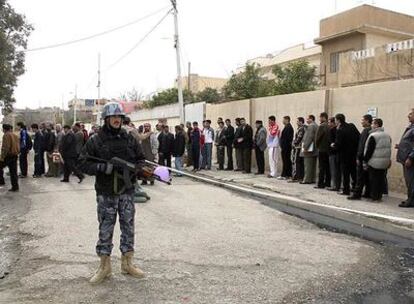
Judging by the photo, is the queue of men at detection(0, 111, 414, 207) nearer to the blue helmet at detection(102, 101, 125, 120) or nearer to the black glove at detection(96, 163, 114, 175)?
the blue helmet at detection(102, 101, 125, 120)

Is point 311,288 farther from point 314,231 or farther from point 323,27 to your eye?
point 323,27

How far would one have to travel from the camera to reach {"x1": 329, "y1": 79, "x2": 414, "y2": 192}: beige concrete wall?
1148cm

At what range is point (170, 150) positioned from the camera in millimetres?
16344

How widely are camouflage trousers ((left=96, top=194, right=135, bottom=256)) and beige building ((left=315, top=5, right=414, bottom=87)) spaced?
75.2ft

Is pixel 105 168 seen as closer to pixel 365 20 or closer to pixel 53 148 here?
pixel 53 148

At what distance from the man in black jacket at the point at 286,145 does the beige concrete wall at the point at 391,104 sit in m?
1.90

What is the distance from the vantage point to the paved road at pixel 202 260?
520 centimetres

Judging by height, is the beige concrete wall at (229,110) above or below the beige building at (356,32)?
below

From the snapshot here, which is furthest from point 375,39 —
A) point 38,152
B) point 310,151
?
point 38,152

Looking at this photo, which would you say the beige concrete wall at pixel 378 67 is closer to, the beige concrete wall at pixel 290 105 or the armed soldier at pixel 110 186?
the beige concrete wall at pixel 290 105

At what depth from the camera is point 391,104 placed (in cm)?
1183

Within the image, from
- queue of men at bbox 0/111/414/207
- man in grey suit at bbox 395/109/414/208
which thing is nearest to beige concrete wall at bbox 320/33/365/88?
queue of men at bbox 0/111/414/207

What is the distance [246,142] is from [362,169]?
6.18m

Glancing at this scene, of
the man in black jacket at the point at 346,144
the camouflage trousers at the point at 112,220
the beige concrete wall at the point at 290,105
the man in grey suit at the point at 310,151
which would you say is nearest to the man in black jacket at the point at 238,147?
the beige concrete wall at the point at 290,105
